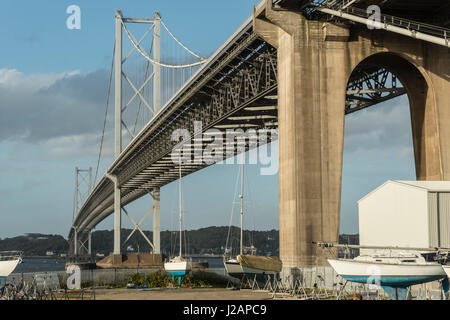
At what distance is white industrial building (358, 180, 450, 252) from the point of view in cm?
3183

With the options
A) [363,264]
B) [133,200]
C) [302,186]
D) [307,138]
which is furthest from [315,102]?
[133,200]

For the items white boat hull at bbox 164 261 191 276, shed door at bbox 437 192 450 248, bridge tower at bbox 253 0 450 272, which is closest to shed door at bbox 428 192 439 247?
shed door at bbox 437 192 450 248

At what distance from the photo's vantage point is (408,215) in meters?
33.4

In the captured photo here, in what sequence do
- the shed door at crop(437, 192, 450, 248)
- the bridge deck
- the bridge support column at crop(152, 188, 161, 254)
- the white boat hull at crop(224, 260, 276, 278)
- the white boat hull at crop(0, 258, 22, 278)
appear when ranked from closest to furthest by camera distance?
1. the white boat hull at crop(0, 258, 22, 278)
2. the shed door at crop(437, 192, 450, 248)
3. the white boat hull at crop(224, 260, 276, 278)
4. the bridge deck
5. the bridge support column at crop(152, 188, 161, 254)

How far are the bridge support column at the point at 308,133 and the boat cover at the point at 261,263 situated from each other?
1.86 ft

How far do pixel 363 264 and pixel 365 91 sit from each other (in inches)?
983

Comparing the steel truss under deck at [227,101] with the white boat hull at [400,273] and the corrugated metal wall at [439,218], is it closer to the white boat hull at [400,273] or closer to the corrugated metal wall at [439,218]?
the corrugated metal wall at [439,218]

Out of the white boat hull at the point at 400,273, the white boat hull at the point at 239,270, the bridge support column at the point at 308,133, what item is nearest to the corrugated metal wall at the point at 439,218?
the bridge support column at the point at 308,133

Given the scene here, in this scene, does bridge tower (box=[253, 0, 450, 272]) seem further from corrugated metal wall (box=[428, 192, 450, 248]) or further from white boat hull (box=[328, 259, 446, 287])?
white boat hull (box=[328, 259, 446, 287])

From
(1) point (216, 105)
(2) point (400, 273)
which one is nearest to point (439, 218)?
(2) point (400, 273)

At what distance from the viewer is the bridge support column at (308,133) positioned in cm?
3172

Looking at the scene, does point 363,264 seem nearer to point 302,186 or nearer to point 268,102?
point 302,186

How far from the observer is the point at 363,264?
829 inches

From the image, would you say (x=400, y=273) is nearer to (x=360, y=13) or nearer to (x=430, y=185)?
(x=430, y=185)
